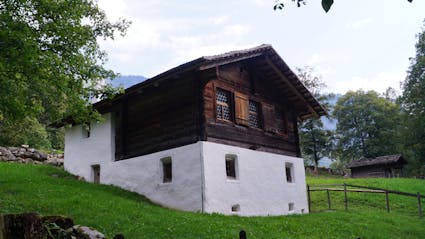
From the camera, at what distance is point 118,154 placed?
19.5 meters

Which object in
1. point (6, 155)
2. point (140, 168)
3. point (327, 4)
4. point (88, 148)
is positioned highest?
point (6, 155)

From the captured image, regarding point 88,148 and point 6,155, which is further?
point 6,155

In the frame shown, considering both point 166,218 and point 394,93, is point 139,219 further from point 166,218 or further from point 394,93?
point 394,93

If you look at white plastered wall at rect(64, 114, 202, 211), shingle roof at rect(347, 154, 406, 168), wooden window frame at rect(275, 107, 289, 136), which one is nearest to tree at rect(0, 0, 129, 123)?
white plastered wall at rect(64, 114, 202, 211)

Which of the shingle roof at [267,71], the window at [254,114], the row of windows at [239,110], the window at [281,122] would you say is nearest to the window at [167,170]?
the row of windows at [239,110]

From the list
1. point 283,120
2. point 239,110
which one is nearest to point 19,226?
point 239,110

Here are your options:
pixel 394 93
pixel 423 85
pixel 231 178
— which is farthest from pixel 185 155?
pixel 394 93

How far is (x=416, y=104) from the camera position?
3762 cm

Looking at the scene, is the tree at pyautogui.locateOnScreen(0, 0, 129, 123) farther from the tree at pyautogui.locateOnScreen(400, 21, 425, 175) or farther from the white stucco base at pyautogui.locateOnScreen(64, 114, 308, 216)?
the tree at pyautogui.locateOnScreen(400, 21, 425, 175)

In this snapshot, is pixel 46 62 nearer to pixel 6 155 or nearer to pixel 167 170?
pixel 167 170

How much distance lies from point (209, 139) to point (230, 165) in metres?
2.08

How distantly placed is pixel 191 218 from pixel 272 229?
110 inches

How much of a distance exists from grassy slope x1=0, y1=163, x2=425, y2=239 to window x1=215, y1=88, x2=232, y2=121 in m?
4.87

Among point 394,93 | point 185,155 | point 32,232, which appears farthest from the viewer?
point 394,93
